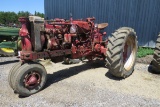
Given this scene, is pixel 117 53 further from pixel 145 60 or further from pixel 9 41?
pixel 9 41

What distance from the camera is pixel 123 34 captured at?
5.90m

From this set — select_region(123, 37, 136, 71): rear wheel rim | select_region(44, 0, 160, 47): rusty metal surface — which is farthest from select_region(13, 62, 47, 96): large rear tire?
select_region(44, 0, 160, 47): rusty metal surface

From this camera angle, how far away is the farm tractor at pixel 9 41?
8.59 meters

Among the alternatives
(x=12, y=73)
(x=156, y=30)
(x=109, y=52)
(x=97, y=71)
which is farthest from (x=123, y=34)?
(x=156, y=30)

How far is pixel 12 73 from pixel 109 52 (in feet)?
7.84

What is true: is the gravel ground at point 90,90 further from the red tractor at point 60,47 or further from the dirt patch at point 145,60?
the dirt patch at point 145,60

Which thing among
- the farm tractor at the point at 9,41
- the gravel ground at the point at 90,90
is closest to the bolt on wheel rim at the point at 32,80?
the gravel ground at the point at 90,90

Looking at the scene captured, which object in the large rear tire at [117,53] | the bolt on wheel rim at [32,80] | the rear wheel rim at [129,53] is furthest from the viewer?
the rear wheel rim at [129,53]

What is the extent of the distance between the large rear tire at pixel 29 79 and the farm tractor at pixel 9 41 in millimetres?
3778

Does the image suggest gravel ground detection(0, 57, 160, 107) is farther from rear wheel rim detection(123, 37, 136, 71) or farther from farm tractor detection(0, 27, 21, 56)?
farm tractor detection(0, 27, 21, 56)

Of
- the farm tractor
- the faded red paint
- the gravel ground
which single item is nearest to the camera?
the gravel ground

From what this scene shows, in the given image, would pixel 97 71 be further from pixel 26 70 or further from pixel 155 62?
pixel 26 70

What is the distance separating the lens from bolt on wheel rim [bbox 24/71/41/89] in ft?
16.1

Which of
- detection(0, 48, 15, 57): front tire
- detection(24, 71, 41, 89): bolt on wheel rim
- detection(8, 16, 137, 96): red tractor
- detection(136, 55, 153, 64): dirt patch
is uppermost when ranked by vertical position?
detection(8, 16, 137, 96): red tractor
